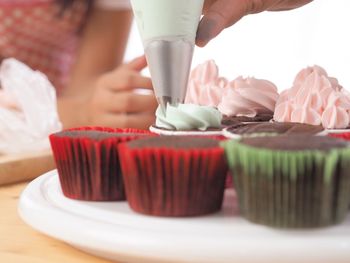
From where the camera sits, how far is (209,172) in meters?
0.64

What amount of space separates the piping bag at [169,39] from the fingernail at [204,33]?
4 centimetres

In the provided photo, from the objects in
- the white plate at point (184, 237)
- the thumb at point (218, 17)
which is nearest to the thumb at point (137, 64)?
the thumb at point (218, 17)

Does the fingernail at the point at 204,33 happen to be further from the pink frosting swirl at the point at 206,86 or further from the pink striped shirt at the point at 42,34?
the pink striped shirt at the point at 42,34

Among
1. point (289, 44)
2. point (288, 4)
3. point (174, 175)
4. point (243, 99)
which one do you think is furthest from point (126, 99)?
point (289, 44)

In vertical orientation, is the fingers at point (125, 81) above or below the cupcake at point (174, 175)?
below

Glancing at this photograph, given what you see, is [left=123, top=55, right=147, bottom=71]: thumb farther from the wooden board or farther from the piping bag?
the piping bag

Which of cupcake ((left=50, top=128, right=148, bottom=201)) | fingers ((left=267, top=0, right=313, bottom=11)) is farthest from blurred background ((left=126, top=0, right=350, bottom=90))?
cupcake ((left=50, top=128, right=148, bottom=201))

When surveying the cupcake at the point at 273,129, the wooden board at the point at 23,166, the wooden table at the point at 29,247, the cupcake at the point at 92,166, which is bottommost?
the wooden board at the point at 23,166

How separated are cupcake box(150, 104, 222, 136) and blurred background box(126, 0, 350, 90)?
2042 millimetres

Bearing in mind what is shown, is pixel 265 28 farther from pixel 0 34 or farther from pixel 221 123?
pixel 221 123

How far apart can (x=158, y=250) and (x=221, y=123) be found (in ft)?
1.19

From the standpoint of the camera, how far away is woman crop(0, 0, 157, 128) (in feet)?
7.06

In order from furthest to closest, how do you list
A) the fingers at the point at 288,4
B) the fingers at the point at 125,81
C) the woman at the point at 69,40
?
the woman at the point at 69,40
the fingers at the point at 125,81
the fingers at the point at 288,4

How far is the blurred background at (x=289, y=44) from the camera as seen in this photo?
9.33 ft
